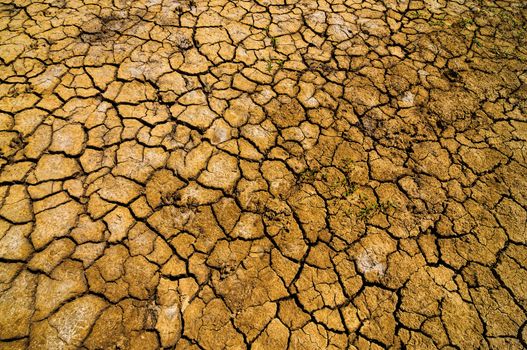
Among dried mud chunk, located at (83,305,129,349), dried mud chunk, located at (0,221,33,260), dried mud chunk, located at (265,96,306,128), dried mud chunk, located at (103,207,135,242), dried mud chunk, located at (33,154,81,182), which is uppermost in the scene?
dried mud chunk, located at (265,96,306,128)

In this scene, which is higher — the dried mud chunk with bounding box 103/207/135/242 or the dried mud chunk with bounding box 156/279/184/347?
the dried mud chunk with bounding box 103/207/135/242

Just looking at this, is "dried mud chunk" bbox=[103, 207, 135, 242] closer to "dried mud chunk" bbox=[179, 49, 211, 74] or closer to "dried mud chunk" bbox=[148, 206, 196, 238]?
"dried mud chunk" bbox=[148, 206, 196, 238]

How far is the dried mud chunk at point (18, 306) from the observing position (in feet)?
5.80

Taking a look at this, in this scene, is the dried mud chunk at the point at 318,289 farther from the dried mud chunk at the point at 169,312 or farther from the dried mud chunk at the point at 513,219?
the dried mud chunk at the point at 513,219

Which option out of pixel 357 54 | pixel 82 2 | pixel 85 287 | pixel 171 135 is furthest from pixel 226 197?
pixel 82 2

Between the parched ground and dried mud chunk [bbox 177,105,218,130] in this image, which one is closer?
the parched ground

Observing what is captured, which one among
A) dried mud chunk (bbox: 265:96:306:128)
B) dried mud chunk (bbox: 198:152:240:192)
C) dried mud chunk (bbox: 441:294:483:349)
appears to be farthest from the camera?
dried mud chunk (bbox: 265:96:306:128)

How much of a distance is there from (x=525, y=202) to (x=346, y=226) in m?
1.53

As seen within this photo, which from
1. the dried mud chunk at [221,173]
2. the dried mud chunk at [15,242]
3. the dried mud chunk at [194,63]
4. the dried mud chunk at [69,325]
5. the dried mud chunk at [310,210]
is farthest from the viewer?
the dried mud chunk at [194,63]

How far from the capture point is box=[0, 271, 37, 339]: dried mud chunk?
1.77 meters

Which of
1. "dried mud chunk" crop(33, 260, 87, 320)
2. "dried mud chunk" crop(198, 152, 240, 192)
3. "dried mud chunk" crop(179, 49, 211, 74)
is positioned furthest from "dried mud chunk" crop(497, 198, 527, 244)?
"dried mud chunk" crop(33, 260, 87, 320)

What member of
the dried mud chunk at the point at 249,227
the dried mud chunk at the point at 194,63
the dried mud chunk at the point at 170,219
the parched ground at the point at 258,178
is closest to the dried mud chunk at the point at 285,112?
the parched ground at the point at 258,178

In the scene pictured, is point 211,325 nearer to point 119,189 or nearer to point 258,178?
point 258,178

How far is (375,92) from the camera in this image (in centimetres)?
303
